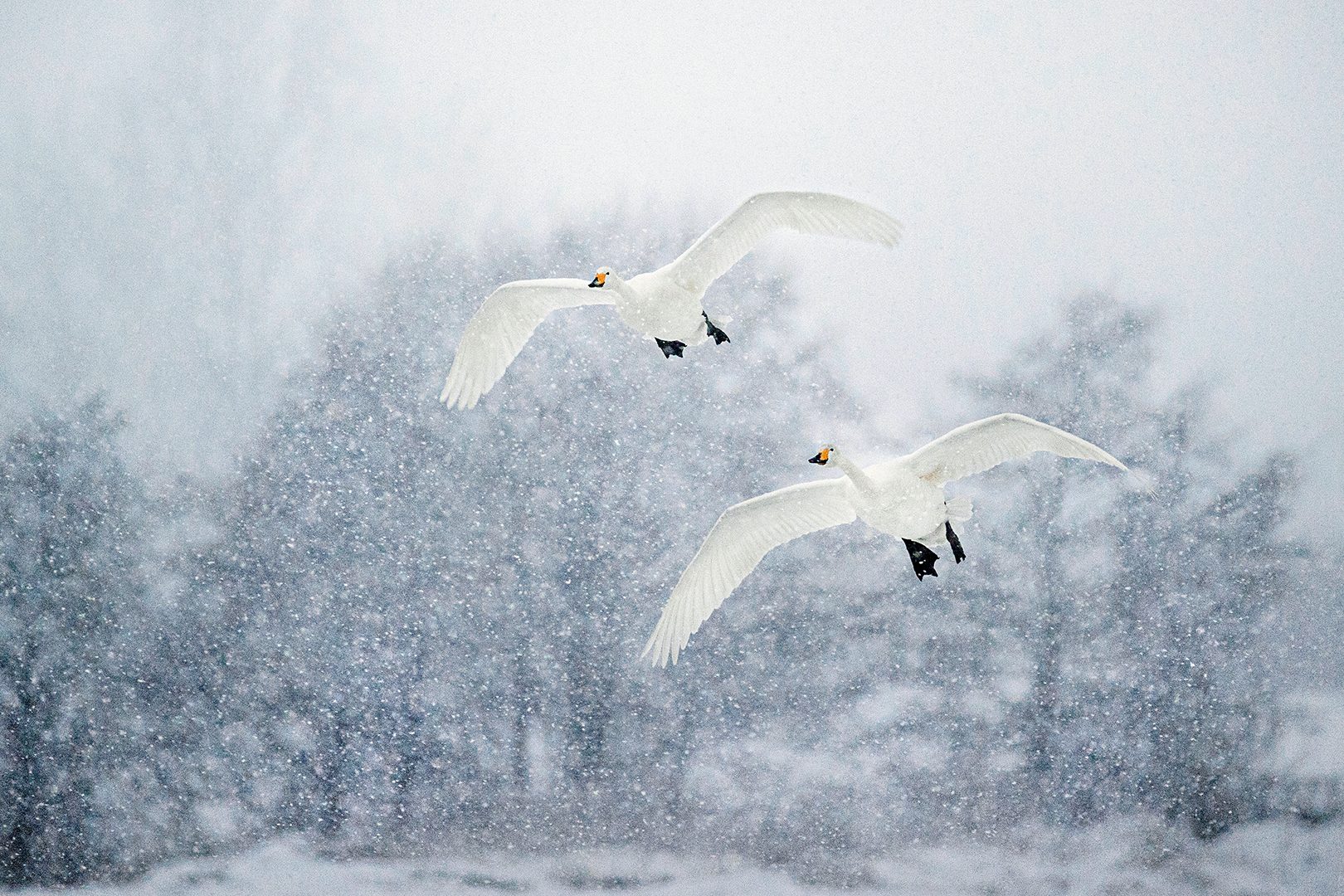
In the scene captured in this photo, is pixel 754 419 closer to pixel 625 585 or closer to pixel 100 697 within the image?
pixel 625 585

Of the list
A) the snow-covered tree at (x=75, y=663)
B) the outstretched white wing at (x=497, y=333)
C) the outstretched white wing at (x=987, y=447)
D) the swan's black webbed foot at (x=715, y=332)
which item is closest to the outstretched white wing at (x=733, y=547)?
the outstretched white wing at (x=987, y=447)

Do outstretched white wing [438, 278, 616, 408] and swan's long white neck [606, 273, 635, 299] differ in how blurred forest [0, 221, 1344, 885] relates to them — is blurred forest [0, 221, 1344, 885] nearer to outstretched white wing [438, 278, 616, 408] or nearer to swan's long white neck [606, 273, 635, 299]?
outstretched white wing [438, 278, 616, 408]

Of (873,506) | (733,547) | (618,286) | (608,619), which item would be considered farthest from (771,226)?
(608,619)

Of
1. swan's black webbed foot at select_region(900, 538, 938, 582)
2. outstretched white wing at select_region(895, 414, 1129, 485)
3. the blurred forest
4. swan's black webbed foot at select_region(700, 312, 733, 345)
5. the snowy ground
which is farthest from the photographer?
the snowy ground

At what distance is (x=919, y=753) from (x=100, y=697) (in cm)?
539

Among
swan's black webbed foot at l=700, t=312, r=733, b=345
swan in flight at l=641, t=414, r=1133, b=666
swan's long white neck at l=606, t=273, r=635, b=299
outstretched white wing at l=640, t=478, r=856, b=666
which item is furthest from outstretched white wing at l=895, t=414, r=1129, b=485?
swan's long white neck at l=606, t=273, r=635, b=299

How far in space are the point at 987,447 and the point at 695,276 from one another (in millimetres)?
1264

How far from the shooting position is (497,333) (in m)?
5.26

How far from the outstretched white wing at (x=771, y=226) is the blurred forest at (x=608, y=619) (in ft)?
10.1

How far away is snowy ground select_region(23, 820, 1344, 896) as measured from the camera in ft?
26.8

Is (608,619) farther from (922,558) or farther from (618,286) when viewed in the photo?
(618,286)

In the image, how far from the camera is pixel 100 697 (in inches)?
330

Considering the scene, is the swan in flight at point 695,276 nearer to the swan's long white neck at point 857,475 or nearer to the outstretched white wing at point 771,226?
the outstretched white wing at point 771,226

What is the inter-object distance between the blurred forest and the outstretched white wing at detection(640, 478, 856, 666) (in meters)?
2.81
